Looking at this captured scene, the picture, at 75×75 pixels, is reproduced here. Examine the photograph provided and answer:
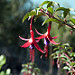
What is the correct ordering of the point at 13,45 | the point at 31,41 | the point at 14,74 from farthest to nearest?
the point at 13,45, the point at 14,74, the point at 31,41

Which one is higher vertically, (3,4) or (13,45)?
(3,4)

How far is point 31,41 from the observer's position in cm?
42

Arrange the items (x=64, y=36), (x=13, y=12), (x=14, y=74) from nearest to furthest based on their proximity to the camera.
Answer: (x=64, y=36)
(x=14, y=74)
(x=13, y=12)

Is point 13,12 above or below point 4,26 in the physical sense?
above

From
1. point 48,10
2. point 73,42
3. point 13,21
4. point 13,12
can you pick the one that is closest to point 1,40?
point 13,21

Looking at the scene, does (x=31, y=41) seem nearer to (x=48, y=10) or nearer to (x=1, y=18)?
(x=48, y=10)

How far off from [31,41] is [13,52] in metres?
5.86

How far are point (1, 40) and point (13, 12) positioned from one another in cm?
147

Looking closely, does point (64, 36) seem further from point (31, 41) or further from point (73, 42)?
point (31, 41)

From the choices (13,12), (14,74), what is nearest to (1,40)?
(13,12)

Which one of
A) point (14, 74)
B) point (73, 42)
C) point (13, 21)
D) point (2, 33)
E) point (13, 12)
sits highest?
point (13, 12)

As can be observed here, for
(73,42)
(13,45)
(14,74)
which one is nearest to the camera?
(73,42)

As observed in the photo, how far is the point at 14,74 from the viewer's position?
17.4 feet

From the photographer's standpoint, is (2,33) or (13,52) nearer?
(13,52)
